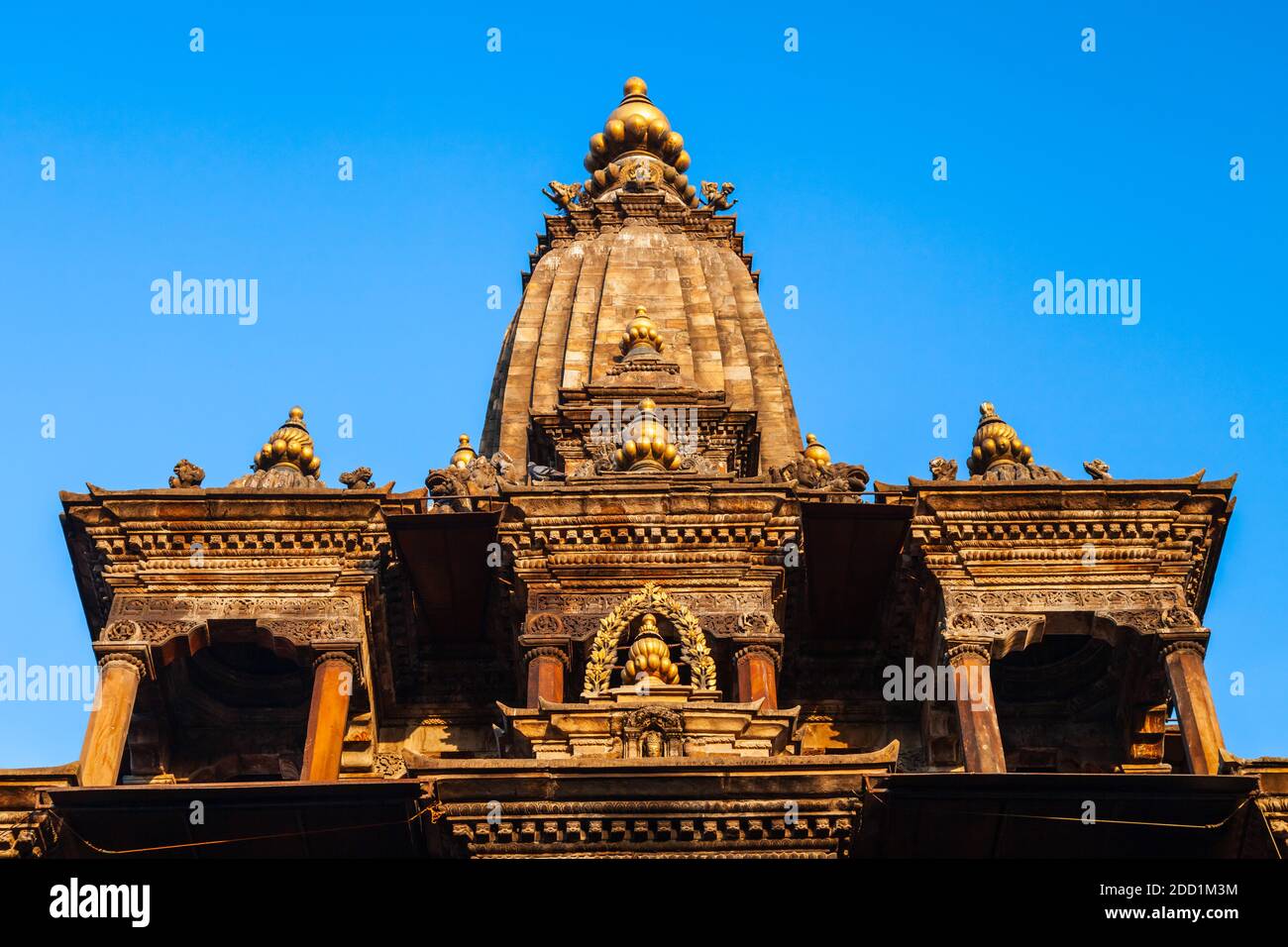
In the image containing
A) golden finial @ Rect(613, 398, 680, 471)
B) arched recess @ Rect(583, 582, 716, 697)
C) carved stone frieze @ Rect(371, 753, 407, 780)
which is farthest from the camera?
golden finial @ Rect(613, 398, 680, 471)

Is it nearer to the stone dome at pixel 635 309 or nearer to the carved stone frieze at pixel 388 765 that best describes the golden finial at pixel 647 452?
the carved stone frieze at pixel 388 765

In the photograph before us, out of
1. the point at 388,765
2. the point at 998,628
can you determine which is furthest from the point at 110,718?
the point at 998,628

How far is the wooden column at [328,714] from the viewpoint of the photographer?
28.6 meters

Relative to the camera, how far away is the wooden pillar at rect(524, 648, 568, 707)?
29.4 m

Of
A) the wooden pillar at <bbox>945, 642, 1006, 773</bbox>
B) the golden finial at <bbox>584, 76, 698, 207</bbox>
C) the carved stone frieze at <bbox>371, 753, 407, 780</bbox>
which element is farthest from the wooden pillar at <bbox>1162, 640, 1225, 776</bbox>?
the golden finial at <bbox>584, 76, 698, 207</bbox>

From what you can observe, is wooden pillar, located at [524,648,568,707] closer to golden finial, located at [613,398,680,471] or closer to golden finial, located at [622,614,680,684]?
golden finial, located at [613,398,680,471]

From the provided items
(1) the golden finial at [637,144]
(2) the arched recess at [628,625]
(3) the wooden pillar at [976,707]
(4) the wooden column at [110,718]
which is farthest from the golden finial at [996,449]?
(1) the golden finial at [637,144]

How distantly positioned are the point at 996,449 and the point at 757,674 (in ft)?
22.7

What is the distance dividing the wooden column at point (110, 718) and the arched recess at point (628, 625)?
759 centimetres

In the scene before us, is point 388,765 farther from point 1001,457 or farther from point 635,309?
point 635,309

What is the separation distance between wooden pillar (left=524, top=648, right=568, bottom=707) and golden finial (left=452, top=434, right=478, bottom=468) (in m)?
6.98

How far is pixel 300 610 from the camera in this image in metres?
31.0
